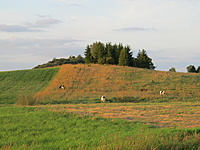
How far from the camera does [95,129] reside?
579 inches

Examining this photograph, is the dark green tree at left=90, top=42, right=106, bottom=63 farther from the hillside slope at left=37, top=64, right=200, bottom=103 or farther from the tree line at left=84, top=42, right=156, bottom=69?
the hillside slope at left=37, top=64, right=200, bottom=103

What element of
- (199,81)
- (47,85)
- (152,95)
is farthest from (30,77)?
(199,81)

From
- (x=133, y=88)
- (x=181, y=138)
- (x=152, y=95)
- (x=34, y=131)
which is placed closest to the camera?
(x=181, y=138)

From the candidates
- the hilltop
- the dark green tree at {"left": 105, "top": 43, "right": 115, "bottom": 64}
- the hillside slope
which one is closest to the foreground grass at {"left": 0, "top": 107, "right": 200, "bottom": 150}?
the hilltop

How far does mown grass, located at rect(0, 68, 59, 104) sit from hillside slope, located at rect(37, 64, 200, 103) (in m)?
2.20

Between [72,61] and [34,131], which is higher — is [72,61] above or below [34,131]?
above

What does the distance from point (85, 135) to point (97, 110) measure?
12373 mm

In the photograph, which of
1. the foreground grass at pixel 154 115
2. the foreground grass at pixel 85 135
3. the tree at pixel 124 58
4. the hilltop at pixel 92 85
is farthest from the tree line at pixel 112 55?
the foreground grass at pixel 85 135

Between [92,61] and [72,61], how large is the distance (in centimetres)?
4544

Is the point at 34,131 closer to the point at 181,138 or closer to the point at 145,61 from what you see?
the point at 181,138

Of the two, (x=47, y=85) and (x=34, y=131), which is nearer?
(x=34, y=131)

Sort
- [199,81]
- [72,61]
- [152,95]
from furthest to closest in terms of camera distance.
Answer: [72,61], [199,81], [152,95]

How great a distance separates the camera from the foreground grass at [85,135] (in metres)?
10.8

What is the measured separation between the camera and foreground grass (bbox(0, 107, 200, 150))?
1082 centimetres
